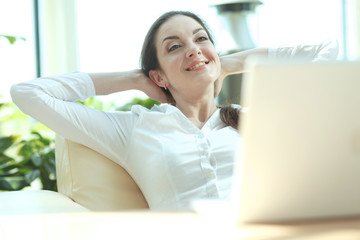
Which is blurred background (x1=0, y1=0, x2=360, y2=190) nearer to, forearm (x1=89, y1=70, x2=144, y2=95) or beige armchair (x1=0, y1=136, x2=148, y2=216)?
forearm (x1=89, y1=70, x2=144, y2=95)

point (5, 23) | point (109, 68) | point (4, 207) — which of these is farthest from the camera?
point (109, 68)

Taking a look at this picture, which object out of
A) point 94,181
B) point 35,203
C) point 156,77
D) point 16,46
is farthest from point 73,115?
point 16,46

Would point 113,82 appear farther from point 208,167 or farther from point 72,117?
point 208,167

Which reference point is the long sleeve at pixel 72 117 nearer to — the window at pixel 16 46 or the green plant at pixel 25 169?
the green plant at pixel 25 169

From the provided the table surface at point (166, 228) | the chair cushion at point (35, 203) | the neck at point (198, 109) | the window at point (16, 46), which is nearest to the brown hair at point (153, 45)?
the neck at point (198, 109)

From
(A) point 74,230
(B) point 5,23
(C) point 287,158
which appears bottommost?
(A) point 74,230

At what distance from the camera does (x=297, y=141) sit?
0.67m

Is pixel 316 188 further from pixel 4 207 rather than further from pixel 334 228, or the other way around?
pixel 4 207

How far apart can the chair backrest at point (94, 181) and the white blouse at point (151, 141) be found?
3 cm

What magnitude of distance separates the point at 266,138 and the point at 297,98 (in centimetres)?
7

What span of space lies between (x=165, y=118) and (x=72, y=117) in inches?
12.9

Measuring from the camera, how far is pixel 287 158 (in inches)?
26.6

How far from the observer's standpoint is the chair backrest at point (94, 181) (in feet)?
5.29

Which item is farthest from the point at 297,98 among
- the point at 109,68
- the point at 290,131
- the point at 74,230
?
the point at 109,68
